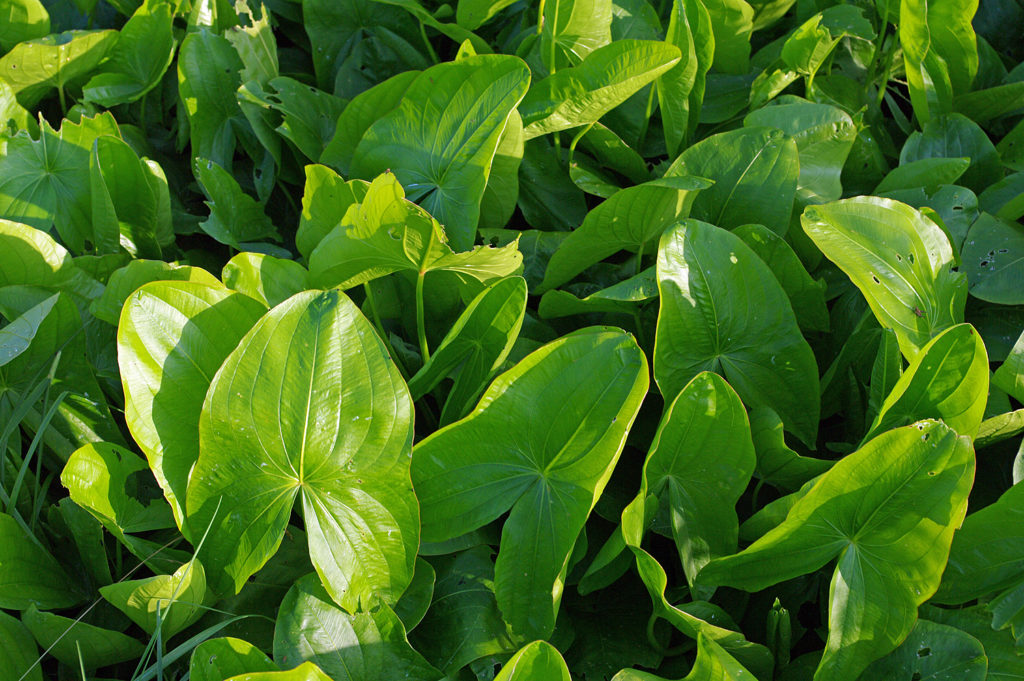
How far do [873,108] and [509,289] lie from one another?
0.81 metres

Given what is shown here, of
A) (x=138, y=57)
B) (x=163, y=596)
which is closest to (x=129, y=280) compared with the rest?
(x=163, y=596)

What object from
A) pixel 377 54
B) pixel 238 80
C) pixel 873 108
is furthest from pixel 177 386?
pixel 873 108

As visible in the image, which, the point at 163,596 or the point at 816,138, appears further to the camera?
the point at 816,138

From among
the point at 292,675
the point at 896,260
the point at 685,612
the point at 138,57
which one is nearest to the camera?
the point at 292,675

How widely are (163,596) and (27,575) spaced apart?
0.18m

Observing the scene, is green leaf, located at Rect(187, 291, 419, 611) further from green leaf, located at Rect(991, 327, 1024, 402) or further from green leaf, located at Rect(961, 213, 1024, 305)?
Answer: green leaf, located at Rect(961, 213, 1024, 305)

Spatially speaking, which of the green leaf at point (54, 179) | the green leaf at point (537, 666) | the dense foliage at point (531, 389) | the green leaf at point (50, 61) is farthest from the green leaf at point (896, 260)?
the green leaf at point (50, 61)

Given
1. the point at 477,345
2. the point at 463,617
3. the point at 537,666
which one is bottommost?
the point at 463,617

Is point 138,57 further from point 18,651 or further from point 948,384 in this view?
point 948,384

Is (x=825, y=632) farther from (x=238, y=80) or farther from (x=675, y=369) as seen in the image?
(x=238, y=80)

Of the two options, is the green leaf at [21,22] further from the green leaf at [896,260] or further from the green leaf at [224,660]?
the green leaf at [896,260]

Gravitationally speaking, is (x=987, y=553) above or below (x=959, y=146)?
below

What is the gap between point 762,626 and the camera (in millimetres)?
903

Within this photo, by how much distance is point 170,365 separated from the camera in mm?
861
